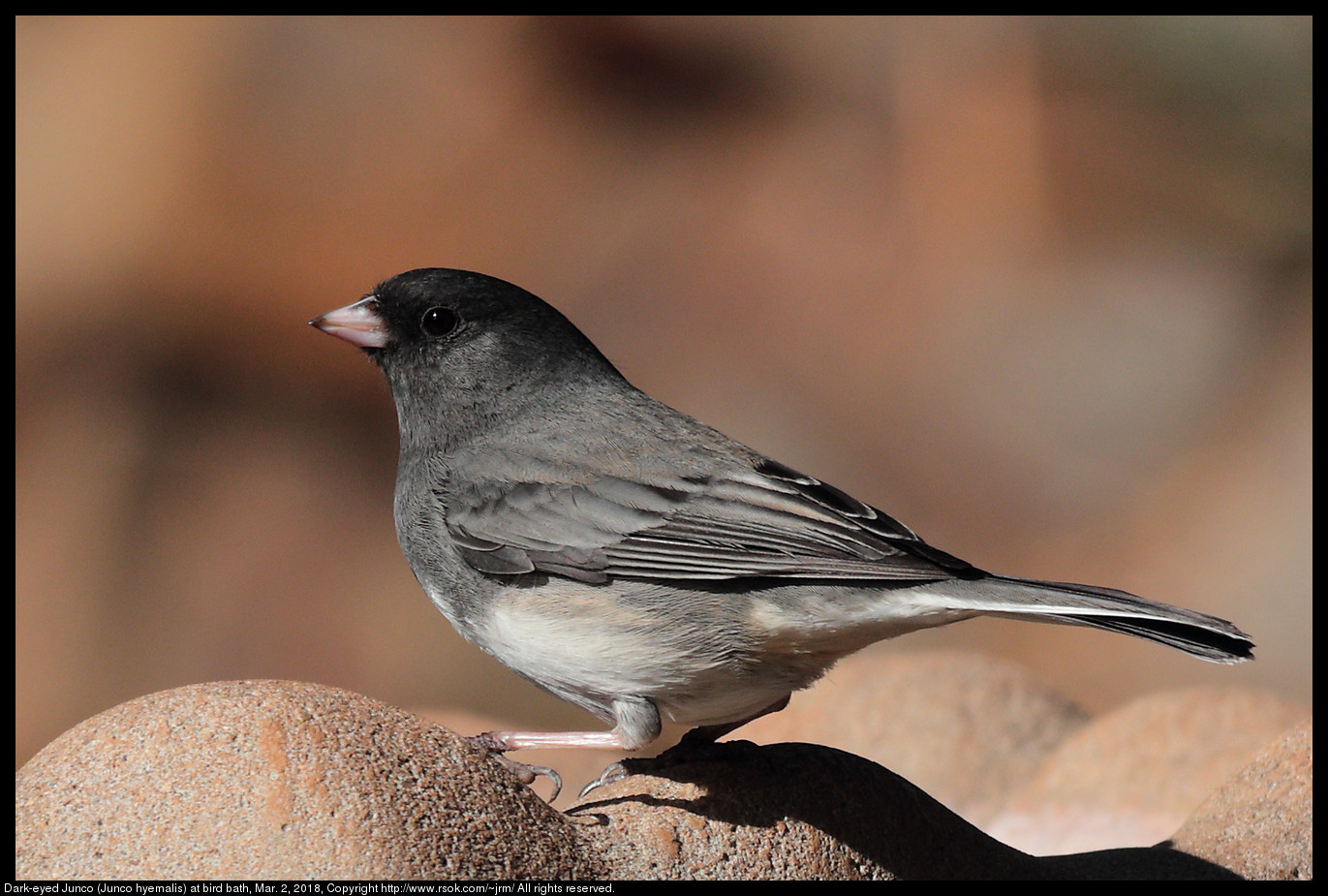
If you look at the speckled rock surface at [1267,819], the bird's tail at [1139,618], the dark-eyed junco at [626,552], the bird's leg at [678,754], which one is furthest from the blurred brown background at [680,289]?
the bird's tail at [1139,618]

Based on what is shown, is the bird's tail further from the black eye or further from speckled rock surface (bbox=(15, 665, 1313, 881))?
the black eye

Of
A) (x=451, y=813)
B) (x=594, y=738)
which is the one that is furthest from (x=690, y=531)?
(x=451, y=813)

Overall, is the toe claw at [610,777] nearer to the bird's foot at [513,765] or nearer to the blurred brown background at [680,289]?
the bird's foot at [513,765]

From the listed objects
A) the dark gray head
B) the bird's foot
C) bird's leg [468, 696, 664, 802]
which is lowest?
the bird's foot

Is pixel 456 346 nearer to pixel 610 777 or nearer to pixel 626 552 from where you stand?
pixel 626 552

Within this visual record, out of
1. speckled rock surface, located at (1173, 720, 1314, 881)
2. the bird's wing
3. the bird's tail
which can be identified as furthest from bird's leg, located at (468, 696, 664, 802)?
speckled rock surface, located at (1173, 720, 1314, 881)
